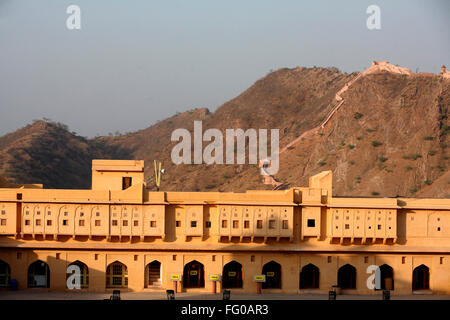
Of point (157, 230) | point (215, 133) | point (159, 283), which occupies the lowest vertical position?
point (159, 283)

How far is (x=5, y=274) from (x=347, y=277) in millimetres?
20042

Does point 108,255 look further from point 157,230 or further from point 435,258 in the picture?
point 435,258

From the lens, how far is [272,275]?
4312cm

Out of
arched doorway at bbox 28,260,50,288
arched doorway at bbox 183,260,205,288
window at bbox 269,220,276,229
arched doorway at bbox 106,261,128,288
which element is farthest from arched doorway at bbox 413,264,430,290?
arched doorway at bbox 28,260,50,288

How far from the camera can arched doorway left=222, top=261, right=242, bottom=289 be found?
4275 cm

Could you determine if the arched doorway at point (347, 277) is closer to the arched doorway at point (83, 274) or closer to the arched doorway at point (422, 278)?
the arched doorway at point (422, 278)

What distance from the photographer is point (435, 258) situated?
1719 inches

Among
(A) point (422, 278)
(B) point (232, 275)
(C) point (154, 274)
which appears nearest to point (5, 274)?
(C) point (154, 274)

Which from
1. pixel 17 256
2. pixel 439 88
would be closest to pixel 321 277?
pixel 17 256

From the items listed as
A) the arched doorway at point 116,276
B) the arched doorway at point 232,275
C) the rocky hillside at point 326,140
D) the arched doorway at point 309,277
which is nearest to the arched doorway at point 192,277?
the arched doorway at point 232,275

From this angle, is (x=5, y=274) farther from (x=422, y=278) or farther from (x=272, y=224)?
(x=422, y=278)
